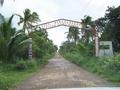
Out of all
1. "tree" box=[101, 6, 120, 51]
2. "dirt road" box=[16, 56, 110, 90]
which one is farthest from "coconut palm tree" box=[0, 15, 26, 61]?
"tree" box=[101, 6, 120, 51]

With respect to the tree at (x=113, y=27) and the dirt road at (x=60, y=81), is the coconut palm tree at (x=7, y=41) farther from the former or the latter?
the tree at (x=113, y=27)

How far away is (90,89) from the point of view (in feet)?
53.9

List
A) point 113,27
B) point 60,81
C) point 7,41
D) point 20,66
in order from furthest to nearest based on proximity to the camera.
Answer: point 113,27 < point 20,66 < point 7,41 < point 60,81

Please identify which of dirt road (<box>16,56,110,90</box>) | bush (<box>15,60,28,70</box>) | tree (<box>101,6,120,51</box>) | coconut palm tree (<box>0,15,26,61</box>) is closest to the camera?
dirt road (<box>16,56,110,90</box>)

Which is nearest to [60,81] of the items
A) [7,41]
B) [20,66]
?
[20,66]

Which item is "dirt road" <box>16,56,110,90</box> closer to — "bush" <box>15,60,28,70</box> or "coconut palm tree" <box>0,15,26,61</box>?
"bush" <box>15,60,28,70</box>

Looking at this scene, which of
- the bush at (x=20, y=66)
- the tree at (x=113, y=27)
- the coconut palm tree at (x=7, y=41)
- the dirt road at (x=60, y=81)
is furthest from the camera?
the tree at (x=113, y=27)

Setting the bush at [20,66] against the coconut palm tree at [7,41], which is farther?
the bush at [20,66]

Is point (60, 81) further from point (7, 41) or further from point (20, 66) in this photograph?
point (7, 41)

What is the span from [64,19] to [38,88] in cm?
3532

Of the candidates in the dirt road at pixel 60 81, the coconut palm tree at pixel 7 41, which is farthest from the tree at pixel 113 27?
the dirt road at pixel 60 81

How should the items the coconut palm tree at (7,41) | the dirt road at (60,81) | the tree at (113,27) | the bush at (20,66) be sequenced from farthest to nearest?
the tree at (113,27), the bush at (20,66), the coconut palm tree at (7,41), the dirt road at (60,81)

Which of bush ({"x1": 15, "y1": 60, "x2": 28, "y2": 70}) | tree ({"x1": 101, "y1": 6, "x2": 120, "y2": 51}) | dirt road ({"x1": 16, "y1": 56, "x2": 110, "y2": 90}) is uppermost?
tree ({"x1": 101, "y1": 6, "x2": 120, "y2": 51})

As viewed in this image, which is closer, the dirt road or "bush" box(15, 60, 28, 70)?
the dirt road
